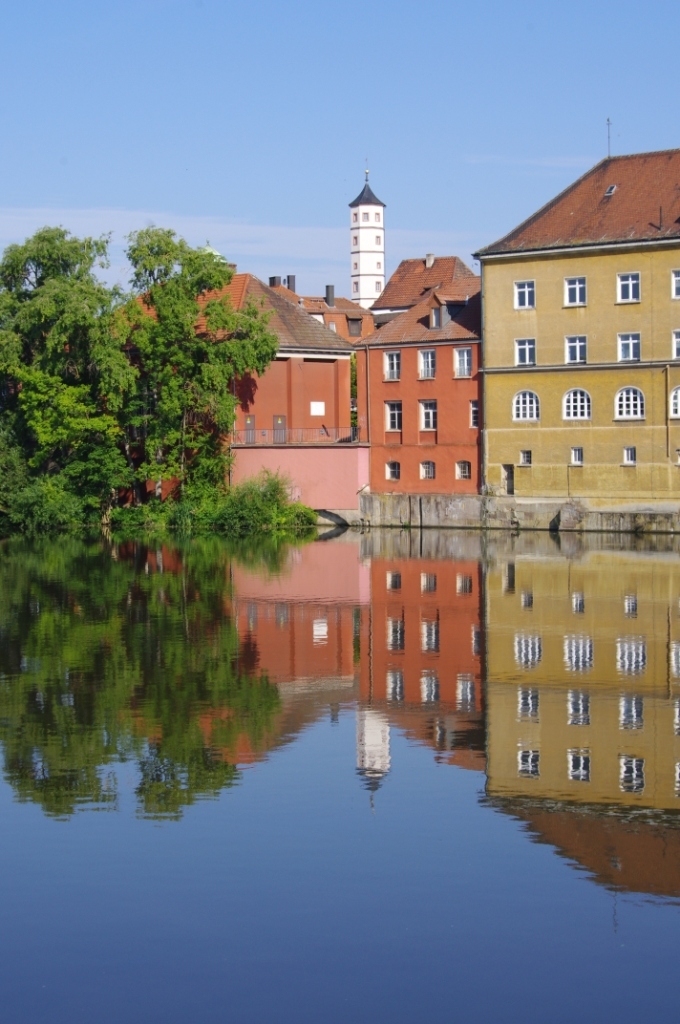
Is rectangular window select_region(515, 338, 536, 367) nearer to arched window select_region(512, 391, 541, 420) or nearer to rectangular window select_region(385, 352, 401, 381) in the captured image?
arched window select_region(512, 391, 541, 420)

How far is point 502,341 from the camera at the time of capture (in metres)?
51.6

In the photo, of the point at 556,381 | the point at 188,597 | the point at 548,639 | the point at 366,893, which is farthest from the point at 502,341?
the point at 366,893

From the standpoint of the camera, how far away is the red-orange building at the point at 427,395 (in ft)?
175

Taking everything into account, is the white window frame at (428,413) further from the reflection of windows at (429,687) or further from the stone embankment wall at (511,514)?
the reflection of windows at (429,687)

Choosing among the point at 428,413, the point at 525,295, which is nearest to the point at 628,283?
the point at 525,295

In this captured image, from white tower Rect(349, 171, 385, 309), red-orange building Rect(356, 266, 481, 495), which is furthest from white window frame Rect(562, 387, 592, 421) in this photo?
white tower Rect(349, 171, 385, 309)

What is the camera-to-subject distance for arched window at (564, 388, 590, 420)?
163 feet

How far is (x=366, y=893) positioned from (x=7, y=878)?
9.71 ft

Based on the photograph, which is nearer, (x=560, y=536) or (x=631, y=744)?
(x=631, y=744)

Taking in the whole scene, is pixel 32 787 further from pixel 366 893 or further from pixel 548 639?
pixel 548 639

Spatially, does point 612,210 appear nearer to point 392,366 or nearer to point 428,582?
point 392,366

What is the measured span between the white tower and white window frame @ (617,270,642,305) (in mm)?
94862

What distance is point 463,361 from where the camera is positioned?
53562 millimetres

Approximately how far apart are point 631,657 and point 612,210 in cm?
3193
